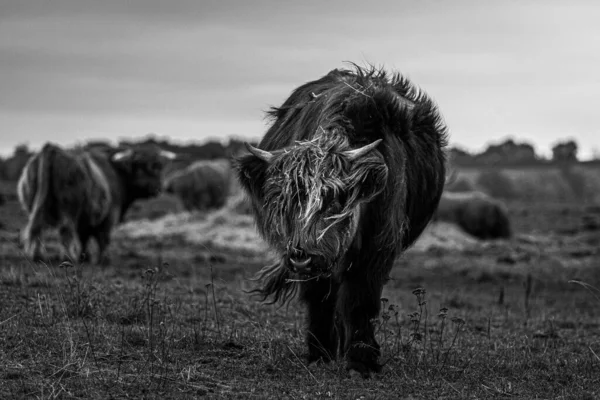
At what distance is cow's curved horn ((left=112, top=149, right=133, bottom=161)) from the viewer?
17969 millimetres

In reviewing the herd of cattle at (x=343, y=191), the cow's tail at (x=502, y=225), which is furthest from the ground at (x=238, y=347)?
the cow's tail at (x=502, y=225)

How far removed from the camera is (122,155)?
18.1 metres

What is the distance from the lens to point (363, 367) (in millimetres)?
5957

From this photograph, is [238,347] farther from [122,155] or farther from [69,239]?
[122,155]

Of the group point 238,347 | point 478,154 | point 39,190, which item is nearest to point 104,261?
point 39,190

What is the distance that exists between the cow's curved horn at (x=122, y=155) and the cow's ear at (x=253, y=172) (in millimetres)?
12393

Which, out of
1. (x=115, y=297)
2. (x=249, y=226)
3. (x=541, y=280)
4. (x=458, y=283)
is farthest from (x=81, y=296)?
(x=249, y=226)

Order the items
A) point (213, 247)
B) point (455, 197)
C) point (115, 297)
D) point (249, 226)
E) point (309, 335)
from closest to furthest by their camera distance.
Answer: point (309, 335), point (115, 297), point (213, 247), point (249, 226), point (455, 197)

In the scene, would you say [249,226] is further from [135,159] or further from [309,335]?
[309,335]

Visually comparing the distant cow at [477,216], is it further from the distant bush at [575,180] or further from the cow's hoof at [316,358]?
the distant bush at [575,180]

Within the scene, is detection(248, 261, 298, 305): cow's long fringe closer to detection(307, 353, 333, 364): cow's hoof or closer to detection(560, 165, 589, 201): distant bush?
detection(307, 353, 333, 364): cow's hoof

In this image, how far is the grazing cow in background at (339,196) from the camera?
5.46 meters

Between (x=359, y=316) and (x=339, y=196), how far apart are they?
1.01 meters

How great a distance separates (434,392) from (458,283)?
10783 millimetres
